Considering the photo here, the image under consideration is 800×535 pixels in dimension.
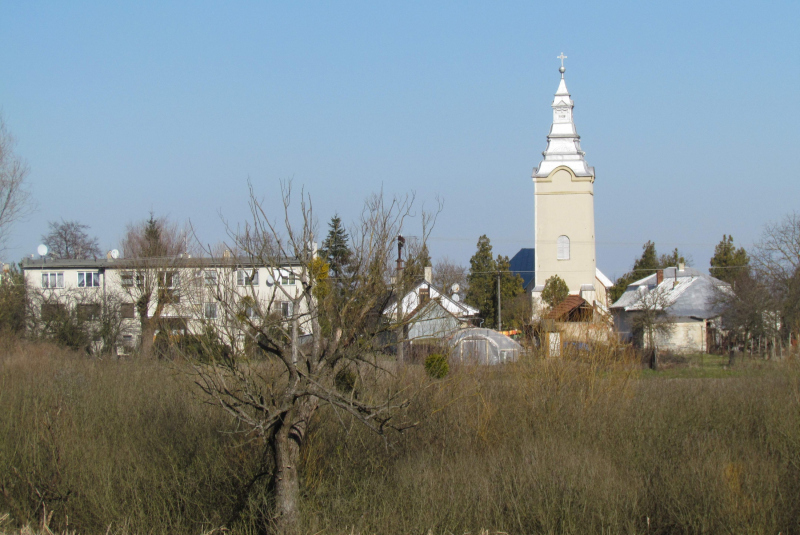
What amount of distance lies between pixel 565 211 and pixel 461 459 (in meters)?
43.0

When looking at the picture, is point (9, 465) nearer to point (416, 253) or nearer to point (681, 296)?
point (416, 253)

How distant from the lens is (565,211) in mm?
54062

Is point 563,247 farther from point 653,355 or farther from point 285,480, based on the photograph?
point 285,480

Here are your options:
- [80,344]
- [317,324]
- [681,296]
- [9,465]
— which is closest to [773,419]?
[317,324]

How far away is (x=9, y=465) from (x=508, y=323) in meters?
34.9

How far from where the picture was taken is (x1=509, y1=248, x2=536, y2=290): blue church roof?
67500 mm

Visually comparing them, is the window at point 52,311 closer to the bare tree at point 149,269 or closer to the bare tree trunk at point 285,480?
the bare tree at point 149,269

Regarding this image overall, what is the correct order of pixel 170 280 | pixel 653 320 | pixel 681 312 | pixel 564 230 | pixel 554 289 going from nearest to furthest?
pixel 170 280 < pixel 653 320 < pixel 681 312 < pixel 554 289 < pixel 564 230

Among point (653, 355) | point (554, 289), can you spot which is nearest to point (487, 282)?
point (554, 289)

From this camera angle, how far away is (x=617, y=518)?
1000cm

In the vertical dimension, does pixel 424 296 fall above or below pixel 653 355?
above

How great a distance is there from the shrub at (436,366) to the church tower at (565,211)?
39444 millimetres

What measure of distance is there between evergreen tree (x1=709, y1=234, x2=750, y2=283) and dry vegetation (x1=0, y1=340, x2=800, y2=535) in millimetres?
44704

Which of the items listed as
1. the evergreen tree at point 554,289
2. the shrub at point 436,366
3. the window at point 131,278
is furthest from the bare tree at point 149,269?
the evergreen tree at point 554,289
